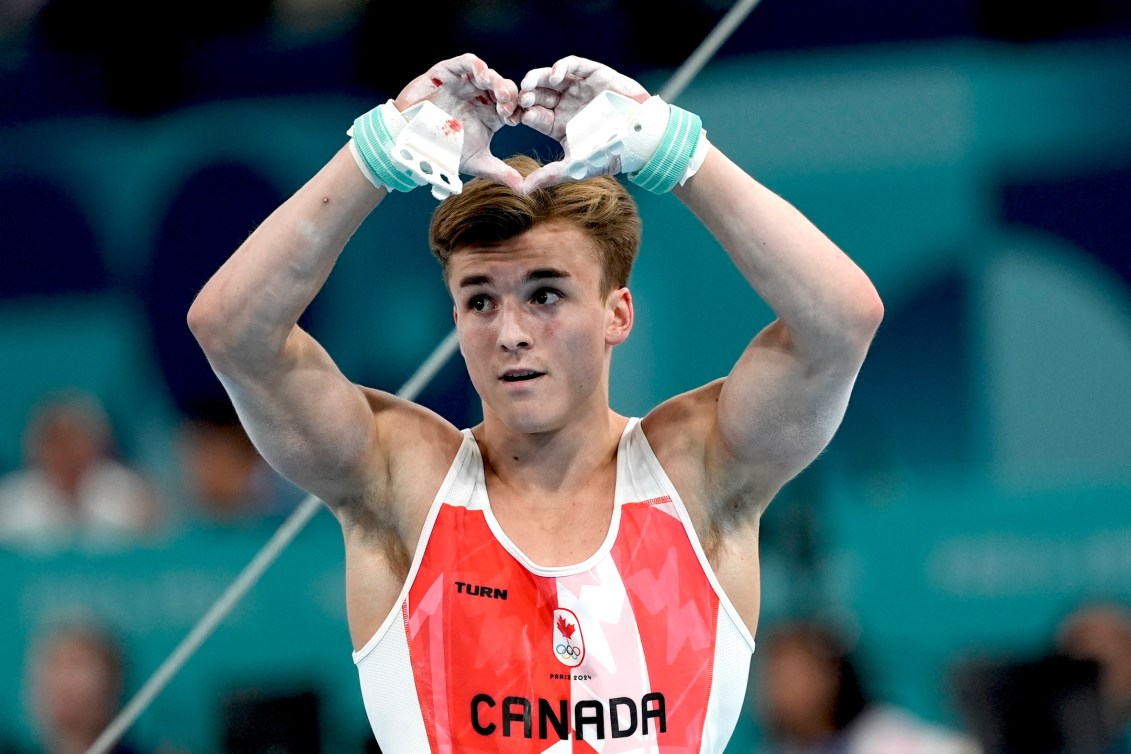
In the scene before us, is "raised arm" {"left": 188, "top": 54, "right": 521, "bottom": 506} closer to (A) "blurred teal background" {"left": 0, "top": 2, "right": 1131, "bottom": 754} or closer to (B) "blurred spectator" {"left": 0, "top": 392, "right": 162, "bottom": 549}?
(A) "blurred teal background" {"left": 0, "top": 2, "right": 1131, "bottom": 754}

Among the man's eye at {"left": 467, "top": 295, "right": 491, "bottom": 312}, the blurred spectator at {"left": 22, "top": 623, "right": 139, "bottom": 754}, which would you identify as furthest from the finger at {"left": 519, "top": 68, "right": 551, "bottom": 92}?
the blurred spectator at {"left": 22, "top": 623, "right": 139, "bottom": 754}

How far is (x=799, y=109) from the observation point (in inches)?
183

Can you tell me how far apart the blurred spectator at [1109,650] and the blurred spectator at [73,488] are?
123 inches

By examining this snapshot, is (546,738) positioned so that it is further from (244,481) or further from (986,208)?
(986,208)

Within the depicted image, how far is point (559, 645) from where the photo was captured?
2.36 metres

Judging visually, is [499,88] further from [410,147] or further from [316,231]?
[316,231]

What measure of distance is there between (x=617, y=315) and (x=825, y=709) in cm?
208

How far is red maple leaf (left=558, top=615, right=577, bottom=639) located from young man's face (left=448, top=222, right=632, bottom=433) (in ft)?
1.15

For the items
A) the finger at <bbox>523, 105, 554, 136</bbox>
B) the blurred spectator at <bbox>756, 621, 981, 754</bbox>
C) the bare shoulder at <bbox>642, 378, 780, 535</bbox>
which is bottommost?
the blurred spectator at <bbox>756, 621, 981, 754</bbox>

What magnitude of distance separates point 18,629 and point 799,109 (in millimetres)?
3275

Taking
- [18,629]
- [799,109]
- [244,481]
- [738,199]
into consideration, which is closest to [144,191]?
[244,481]

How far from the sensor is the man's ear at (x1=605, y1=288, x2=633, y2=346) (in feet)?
8.09

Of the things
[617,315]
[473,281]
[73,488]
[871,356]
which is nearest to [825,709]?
[871,356]

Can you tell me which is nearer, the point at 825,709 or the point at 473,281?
the point at 473,281
